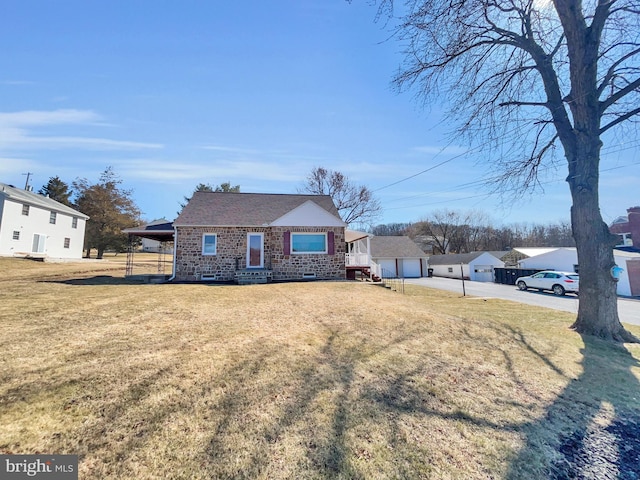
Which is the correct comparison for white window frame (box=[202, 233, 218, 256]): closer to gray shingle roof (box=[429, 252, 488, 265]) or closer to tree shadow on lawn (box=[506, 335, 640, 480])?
tree shadow on lawn (box=[506, 335, 640, 480])

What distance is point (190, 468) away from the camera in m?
2.30

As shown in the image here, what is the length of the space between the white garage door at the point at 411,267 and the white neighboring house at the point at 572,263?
456 inches

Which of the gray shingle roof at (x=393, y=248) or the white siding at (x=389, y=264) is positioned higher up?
the gray shingle roof at (x=393, y=248)

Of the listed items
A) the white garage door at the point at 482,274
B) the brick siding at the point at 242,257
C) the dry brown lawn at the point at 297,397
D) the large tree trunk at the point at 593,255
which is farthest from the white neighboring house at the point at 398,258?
the dry brown lawn at the point at 297,397

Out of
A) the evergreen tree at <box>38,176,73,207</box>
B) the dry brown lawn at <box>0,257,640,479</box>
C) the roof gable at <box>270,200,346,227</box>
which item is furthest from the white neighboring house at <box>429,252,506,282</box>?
the evergreen tree at <box>38,176,73,207</box>

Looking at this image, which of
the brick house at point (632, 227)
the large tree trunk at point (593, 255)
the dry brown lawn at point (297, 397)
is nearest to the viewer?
the dry brown lawn at point (297, 397)

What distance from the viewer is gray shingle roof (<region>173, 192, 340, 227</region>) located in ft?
50.0

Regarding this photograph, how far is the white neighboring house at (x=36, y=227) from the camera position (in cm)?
2071

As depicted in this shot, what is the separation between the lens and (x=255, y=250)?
15570 millimetres

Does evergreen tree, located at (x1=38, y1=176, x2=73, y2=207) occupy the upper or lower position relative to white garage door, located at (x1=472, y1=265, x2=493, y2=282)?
upper

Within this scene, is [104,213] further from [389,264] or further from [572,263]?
[572,263]

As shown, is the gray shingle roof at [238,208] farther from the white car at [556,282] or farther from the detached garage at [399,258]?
the detached garage at [399,258]

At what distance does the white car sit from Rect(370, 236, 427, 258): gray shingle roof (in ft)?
45.2

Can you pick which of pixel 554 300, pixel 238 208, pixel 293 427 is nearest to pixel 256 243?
pixel 238 208
